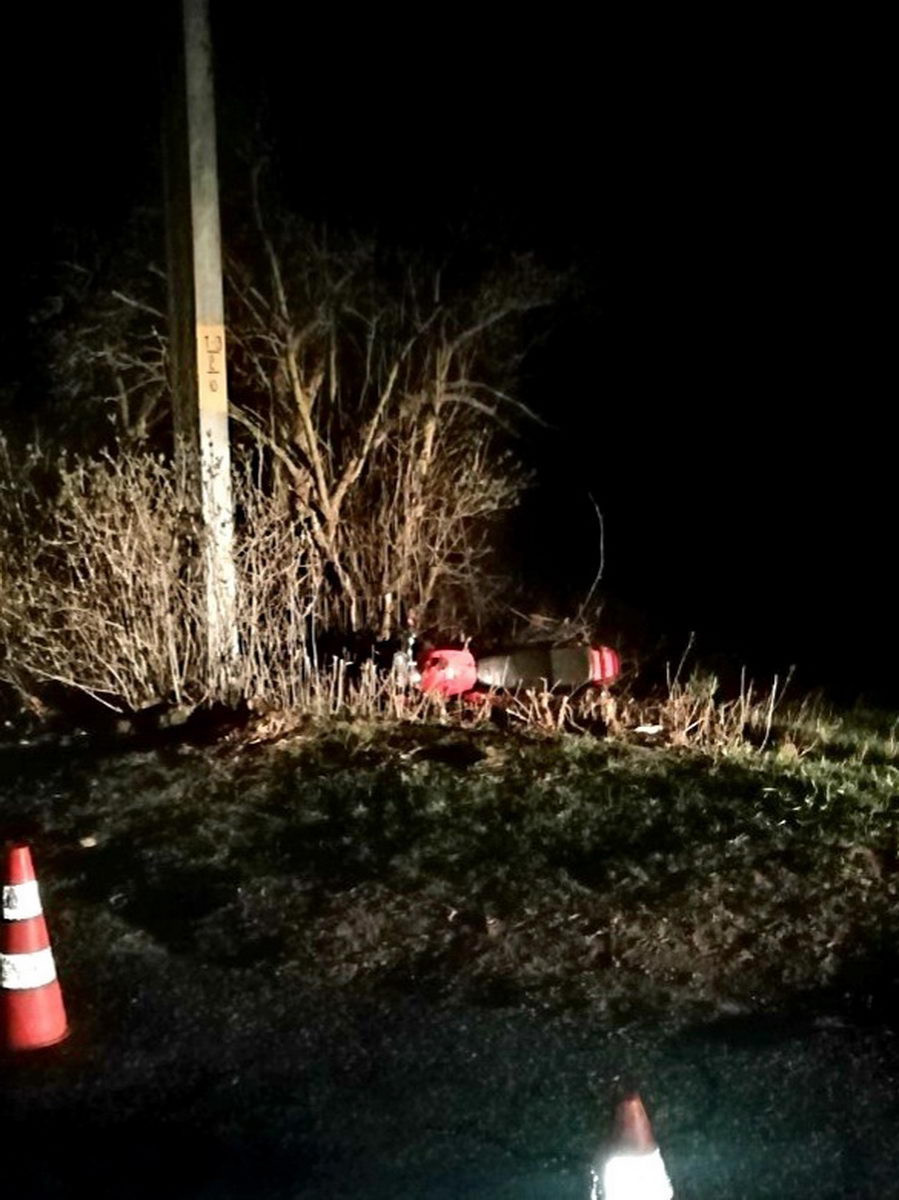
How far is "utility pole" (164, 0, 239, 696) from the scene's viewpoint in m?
8.68

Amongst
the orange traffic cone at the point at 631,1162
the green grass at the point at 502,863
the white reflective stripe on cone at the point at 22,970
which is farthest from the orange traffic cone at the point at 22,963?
the orange traffic cone at the point at 631,1162

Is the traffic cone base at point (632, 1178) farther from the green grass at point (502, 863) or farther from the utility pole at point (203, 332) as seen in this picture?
the utility pole at point (203, 332)

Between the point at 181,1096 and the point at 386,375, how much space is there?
6.80 meters

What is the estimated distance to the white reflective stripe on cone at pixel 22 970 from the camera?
211 inches

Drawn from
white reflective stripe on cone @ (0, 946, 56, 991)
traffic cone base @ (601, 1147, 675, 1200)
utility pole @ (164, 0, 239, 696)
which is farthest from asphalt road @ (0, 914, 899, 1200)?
utility pole @ (164, 0, 239, 696)

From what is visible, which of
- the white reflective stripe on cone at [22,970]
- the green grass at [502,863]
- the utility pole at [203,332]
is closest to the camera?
the white reflective stripe on cone at [22,970]

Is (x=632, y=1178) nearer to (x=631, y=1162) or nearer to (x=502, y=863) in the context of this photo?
(x=631, y=1162)

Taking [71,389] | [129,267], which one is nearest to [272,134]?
[129,267]

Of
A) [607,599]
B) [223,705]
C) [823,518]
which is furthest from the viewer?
[823,518]

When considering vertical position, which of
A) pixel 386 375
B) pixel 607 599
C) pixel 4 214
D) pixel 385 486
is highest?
pixel 4 214

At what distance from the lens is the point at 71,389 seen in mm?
12422

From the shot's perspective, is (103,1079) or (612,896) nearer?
(103,1079)

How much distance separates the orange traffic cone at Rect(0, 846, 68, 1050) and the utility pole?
3490mm

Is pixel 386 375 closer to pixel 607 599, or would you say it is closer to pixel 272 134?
pixel 272 134
